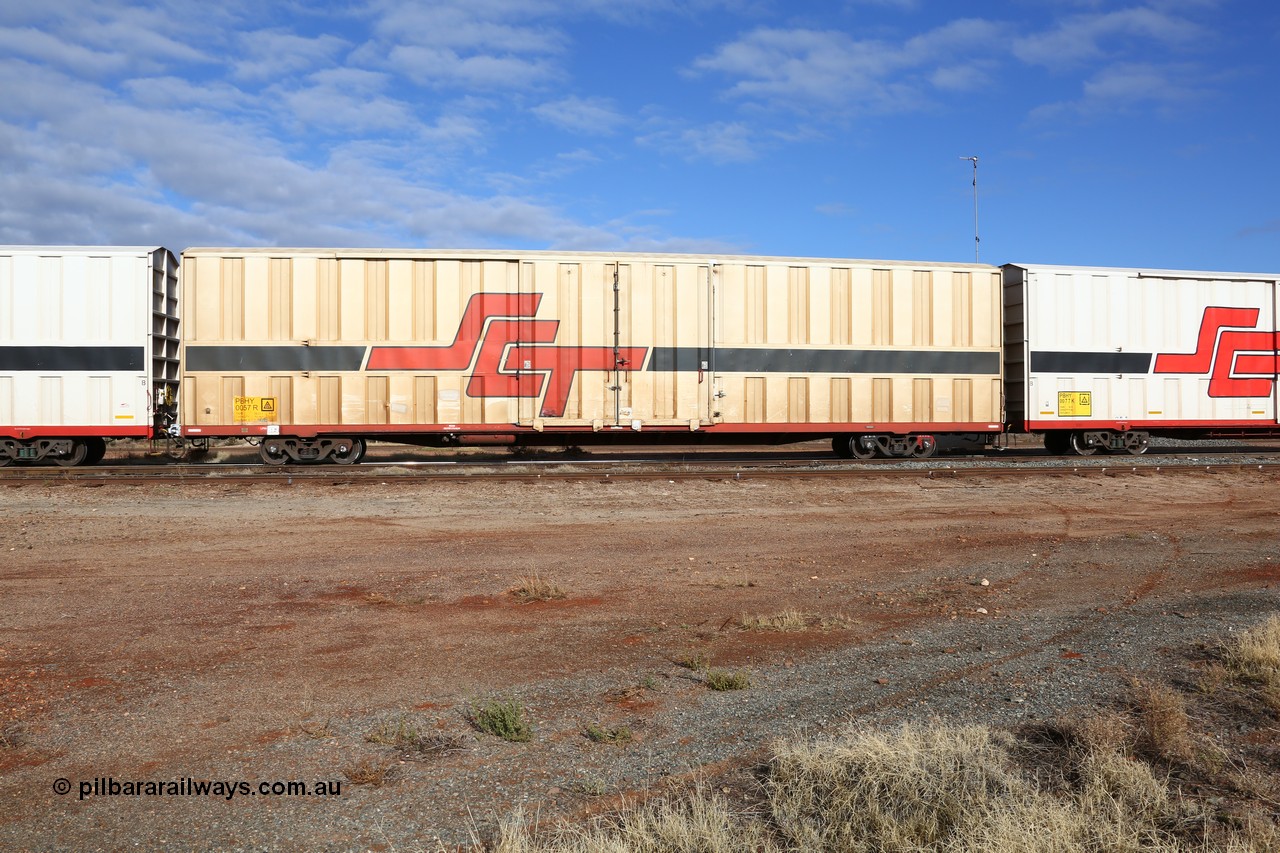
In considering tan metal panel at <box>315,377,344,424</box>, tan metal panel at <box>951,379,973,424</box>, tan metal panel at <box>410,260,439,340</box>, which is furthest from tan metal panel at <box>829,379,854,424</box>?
tan metal panel at <box>315,377,344,424</box>

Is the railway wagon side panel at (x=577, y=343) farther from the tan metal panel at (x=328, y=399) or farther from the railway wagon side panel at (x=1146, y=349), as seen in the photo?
the railway wagon side panel at (x=1146, y=349)

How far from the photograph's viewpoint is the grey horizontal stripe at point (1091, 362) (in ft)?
57.6

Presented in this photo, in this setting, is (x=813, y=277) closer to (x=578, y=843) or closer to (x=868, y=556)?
(x=868, y=556)

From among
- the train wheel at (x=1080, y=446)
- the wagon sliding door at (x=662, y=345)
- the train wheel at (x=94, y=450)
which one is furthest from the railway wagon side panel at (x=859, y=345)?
the train wheel at (x=94, y=450)

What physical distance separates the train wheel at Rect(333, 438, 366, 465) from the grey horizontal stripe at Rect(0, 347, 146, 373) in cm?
378

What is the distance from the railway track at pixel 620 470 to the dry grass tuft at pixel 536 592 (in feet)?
21.7

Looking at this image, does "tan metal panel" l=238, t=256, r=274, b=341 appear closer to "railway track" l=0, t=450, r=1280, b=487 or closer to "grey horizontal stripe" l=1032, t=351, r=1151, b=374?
"railway track" l=0, t=450, r=1280, b=487

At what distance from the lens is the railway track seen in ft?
46.1

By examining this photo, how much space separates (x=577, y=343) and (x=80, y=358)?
928 centimetres

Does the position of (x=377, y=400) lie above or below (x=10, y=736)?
above

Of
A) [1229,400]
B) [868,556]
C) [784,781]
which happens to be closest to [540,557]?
[868,556]

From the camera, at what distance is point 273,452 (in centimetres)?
1603

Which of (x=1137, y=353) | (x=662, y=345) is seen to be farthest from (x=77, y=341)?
(x=1137, y=353)

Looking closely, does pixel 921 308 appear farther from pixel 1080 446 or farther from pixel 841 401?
pixel 1080 446
